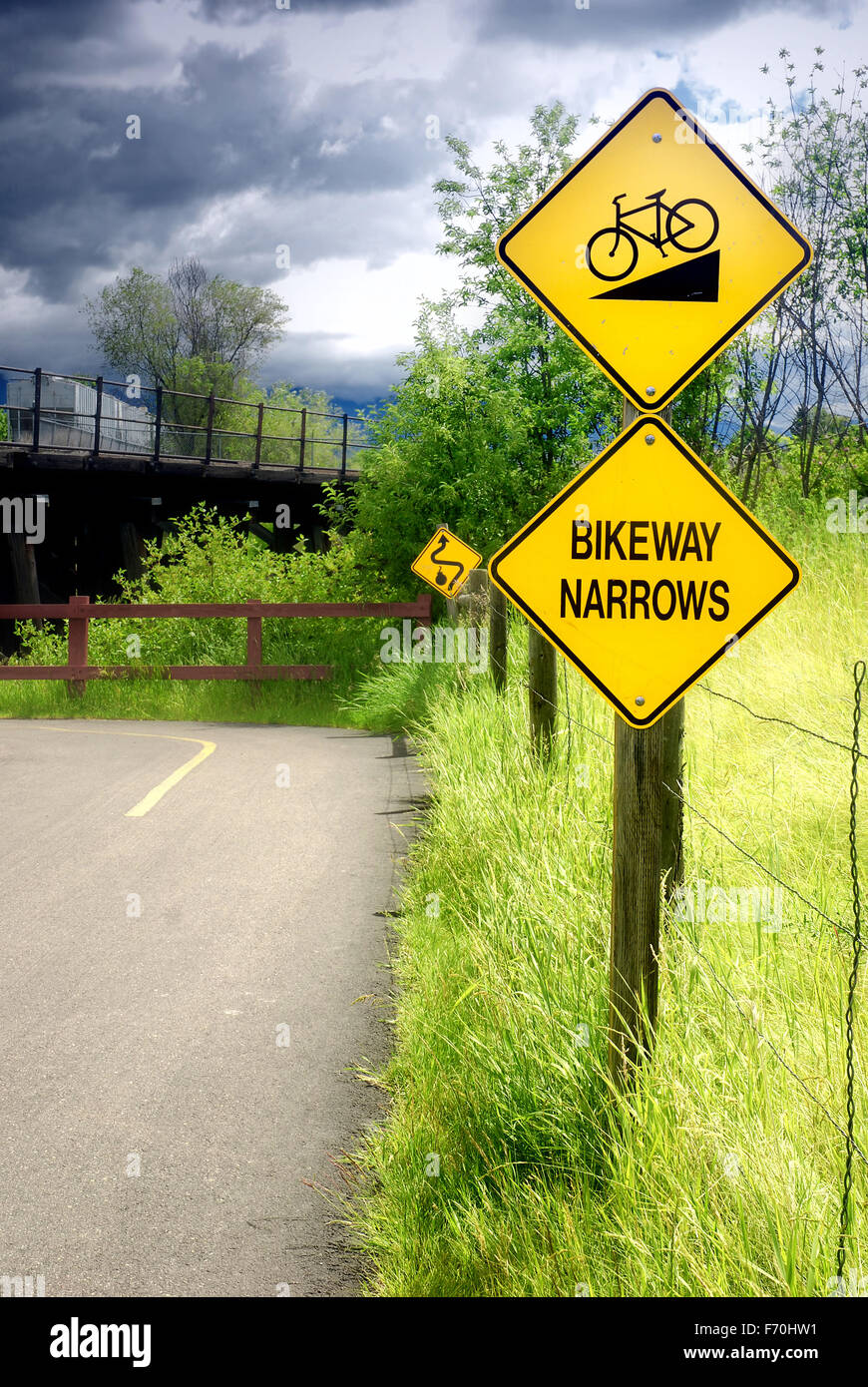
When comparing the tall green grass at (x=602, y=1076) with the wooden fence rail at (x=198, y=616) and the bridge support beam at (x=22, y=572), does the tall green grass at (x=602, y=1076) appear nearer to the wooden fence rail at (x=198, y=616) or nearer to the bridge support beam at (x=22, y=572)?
the wooden fence rail at (x=198, y=616)

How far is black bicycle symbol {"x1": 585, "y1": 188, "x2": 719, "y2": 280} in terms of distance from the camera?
3283 mm

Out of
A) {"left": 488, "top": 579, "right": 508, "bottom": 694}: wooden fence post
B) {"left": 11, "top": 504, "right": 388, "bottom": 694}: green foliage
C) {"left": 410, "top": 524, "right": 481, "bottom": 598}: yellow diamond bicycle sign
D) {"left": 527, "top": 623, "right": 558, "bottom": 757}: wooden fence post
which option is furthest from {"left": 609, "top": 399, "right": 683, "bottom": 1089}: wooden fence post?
{"left": 11, "top": 504, "right": 388, "bottom": 694}: green foliage

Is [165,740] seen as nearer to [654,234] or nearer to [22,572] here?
[654,234]

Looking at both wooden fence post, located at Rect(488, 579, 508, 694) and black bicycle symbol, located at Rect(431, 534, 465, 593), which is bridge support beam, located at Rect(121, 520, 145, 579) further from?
wooden fence post, located at Rect(488, 579, 508, 694)

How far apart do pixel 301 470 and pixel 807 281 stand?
16389 mm

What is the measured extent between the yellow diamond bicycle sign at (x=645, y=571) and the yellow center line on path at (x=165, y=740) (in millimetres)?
6094

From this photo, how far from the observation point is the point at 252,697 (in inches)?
680

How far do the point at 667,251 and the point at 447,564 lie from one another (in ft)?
38.7

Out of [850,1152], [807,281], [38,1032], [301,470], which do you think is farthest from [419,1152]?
[301,470]

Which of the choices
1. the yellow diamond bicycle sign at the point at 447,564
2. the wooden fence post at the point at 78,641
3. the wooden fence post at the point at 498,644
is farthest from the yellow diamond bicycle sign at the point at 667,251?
the wooden fence post at the point at 78,641

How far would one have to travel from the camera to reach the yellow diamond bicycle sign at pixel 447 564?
589 inches

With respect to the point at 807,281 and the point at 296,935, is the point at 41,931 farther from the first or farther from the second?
the point at 807,281

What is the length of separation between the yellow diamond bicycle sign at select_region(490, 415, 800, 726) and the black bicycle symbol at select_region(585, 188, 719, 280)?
0.49m

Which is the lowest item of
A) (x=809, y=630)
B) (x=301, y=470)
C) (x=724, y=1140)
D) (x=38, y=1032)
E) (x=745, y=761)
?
(x=38, y=1032)
